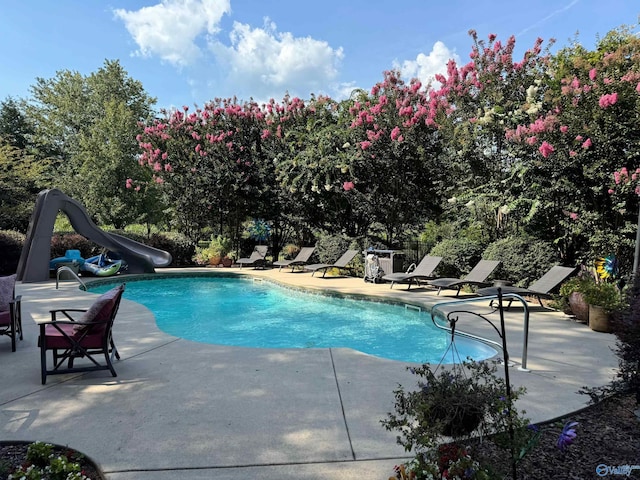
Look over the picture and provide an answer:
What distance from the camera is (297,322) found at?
7.91 meters

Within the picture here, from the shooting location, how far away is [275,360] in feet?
14.5

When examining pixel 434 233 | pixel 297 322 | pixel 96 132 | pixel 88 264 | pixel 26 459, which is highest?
pixel 96 132

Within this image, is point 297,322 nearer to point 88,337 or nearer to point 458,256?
point 88,337

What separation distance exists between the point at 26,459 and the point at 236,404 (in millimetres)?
1352

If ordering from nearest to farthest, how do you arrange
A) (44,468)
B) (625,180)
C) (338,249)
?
(44,468)
(625,180)
(338,249)

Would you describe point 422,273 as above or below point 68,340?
above

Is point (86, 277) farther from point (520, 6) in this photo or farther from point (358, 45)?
point (520, 6)

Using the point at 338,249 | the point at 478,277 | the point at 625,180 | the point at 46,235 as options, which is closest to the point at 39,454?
the point at 478,277

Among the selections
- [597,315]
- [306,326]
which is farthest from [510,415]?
[306,326]

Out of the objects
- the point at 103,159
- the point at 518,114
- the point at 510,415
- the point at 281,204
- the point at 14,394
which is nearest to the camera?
the point at 510,415

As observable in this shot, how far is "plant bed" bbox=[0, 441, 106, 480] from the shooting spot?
225cm

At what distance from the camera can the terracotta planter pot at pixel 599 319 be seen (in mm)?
5777

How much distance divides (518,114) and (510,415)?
31.1 ft

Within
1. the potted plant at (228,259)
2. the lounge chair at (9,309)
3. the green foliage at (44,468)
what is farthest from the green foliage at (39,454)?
the potted plant at (228,259)
